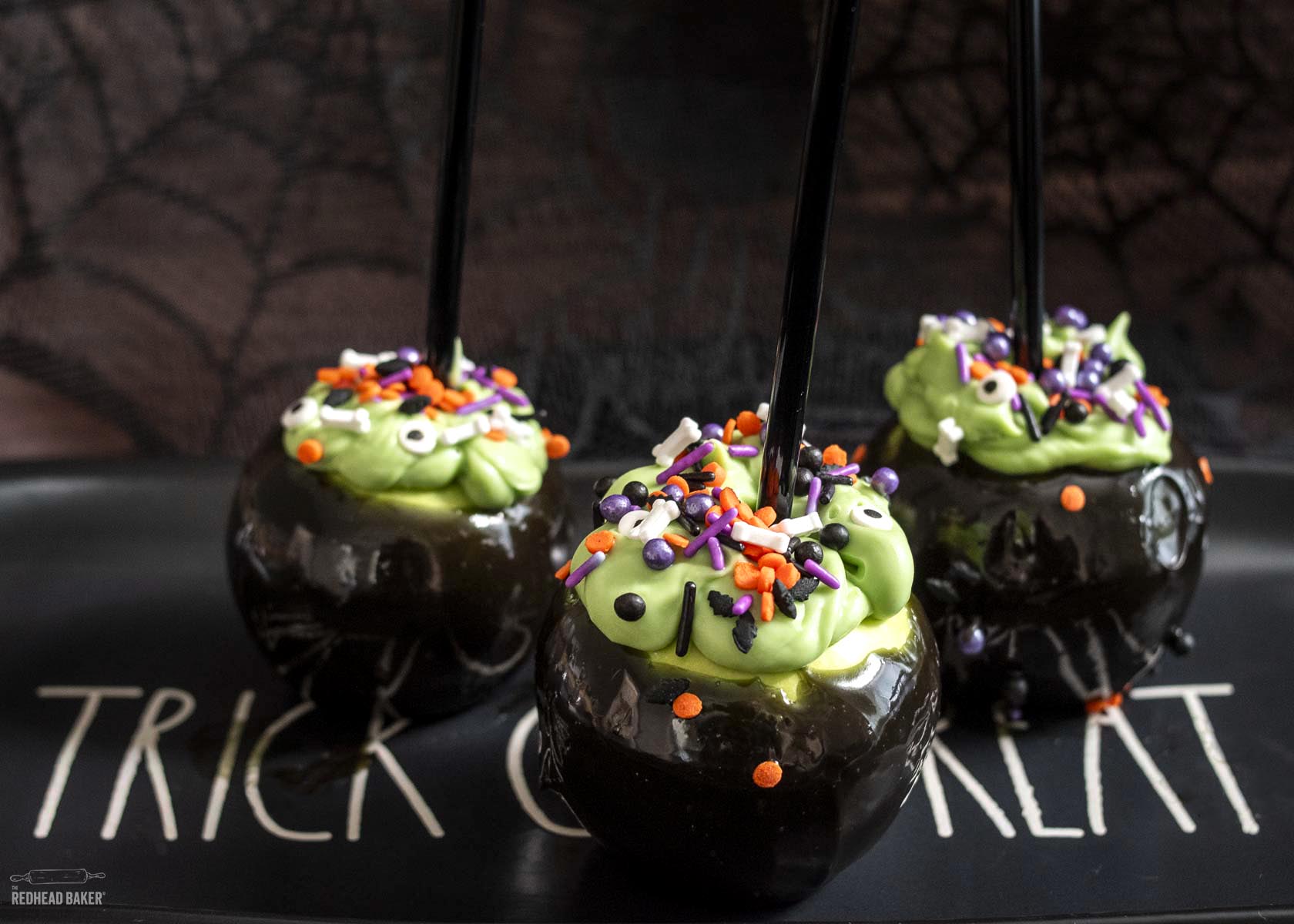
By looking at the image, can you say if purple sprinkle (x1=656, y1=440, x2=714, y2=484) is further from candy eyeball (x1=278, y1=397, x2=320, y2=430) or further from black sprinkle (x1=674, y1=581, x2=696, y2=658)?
candy eyeball (x1=278, y1=397, x2=320, y2=430)

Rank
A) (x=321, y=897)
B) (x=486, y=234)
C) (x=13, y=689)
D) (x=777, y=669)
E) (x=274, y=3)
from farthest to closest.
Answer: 1. (x=486, y=234)
2. (x=274, y=3)
3. (x=13, y=689)
4. (x=321, y=897)
5. (x=777, y=669)

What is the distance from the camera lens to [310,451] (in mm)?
1162

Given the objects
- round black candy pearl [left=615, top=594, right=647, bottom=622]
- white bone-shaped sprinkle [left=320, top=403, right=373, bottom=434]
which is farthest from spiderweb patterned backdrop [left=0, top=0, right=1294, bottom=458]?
round black candy pearl [left=615, top=594, right=647, bottom=622]

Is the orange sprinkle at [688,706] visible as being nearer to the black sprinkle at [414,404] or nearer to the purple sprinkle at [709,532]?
the purple sprinkle at [709,532]

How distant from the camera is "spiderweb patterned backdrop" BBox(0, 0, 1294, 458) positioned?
197 cm

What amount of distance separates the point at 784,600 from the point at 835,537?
68 mm

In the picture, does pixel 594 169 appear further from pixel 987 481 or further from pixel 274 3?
pixel 987 481

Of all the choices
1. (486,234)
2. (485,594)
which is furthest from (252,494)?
(486,234)

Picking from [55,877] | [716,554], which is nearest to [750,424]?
[716,554]

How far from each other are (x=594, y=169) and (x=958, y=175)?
1.70 ft

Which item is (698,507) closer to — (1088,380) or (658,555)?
(658,555)

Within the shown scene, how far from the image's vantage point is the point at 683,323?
2107mm

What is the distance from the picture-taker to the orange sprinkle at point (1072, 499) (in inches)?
46.1

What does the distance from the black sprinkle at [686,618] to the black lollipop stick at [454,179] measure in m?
0.41
